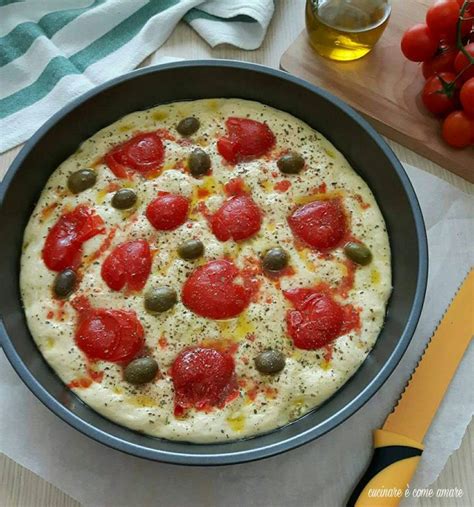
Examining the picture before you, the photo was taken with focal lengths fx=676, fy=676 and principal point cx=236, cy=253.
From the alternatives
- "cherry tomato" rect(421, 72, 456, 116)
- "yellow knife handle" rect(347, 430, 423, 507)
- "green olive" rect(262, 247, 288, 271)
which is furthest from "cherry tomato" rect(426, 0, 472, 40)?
"yellow knife handle" rect(347, 430, 423, 507)

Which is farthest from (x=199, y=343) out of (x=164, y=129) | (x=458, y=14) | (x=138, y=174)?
(x=458, y=14)

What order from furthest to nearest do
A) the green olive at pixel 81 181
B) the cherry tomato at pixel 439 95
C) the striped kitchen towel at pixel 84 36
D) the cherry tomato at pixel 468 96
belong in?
1. the striped kitchen towel at pixel 84 36
2. the cherry tomato at pixel 439 95
3. the cherry tomato at pixel 468 96
4. the green olive at pixel 81 181

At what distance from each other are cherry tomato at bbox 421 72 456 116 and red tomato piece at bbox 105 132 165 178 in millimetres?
1106

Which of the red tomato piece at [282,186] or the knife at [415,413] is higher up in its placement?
the red tomato piece at [282,186]

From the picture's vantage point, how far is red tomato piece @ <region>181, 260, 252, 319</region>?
2262 mm

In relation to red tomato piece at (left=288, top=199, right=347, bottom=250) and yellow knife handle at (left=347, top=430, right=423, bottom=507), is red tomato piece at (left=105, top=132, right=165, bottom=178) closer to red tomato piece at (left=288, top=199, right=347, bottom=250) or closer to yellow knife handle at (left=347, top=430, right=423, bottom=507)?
red tomato piece at (left=288, top=199, right=347, bottom=250)

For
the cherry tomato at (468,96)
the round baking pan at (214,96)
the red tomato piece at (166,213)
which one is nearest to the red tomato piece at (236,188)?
the red tomato piece at (166,213)

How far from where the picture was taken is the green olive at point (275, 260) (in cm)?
232

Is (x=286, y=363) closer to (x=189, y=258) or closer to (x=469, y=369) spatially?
(x=189, y=258)

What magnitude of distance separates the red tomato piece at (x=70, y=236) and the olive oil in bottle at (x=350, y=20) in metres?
1.25

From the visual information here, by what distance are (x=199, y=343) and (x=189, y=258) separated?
11.9 inches

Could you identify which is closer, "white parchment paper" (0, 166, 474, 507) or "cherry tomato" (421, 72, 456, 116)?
"white parchment paper" (0, 166, 474, 507)

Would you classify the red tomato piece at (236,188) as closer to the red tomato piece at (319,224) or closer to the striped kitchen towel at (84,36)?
the red tomato piece at (319,224)

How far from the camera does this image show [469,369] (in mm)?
2357
